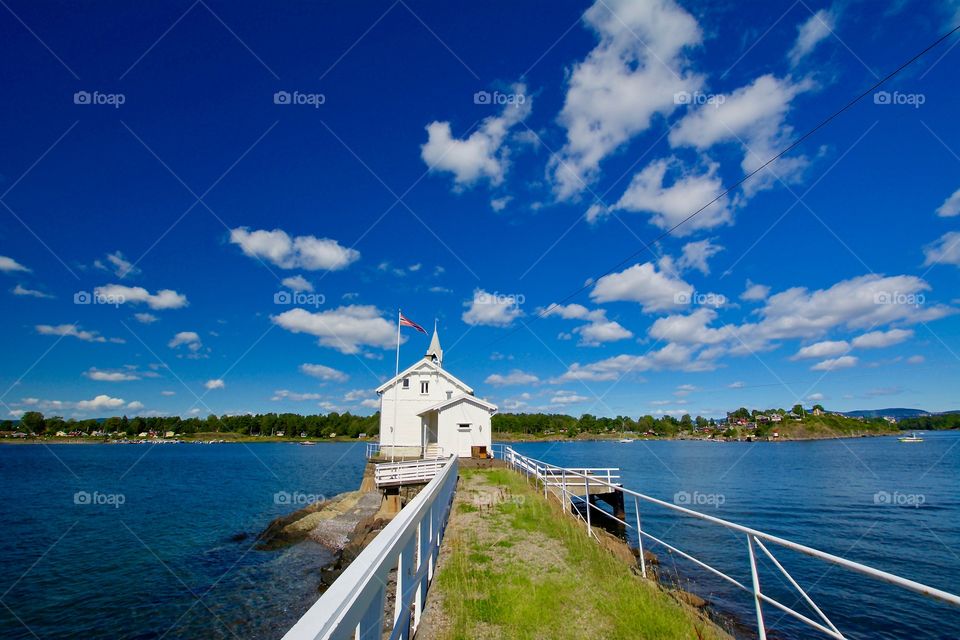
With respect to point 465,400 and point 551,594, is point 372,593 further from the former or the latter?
point 465,400

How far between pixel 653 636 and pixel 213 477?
5783 centimetres

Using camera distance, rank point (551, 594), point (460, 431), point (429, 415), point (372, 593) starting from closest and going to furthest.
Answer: point (372, 593)
point (551, 594)
point (460, 431)
point (429, 415)

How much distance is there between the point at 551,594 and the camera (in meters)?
6.09

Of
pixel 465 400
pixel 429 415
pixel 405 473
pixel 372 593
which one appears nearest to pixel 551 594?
pixel 372 593

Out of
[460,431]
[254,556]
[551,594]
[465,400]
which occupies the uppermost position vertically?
[465,400]

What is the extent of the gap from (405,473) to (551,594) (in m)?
15.2

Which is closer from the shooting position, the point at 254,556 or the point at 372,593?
the point at 372,593

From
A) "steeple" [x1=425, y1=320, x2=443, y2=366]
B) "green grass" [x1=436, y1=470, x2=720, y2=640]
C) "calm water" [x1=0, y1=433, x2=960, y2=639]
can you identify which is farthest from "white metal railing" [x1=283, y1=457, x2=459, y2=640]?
"steeple" [x1=425, y1=320, x2=443, y2=366]

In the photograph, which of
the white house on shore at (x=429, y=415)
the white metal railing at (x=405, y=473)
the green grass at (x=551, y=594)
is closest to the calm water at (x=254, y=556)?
the white metal railing at (x=405, y=473)

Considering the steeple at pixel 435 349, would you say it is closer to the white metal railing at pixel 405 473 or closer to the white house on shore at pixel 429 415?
the white house on shore at pixel 429 415

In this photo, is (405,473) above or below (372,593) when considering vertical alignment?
below

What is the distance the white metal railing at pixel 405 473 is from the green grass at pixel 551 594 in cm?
1049

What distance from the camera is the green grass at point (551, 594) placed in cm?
504

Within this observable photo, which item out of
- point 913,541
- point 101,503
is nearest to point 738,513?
point 913,541
